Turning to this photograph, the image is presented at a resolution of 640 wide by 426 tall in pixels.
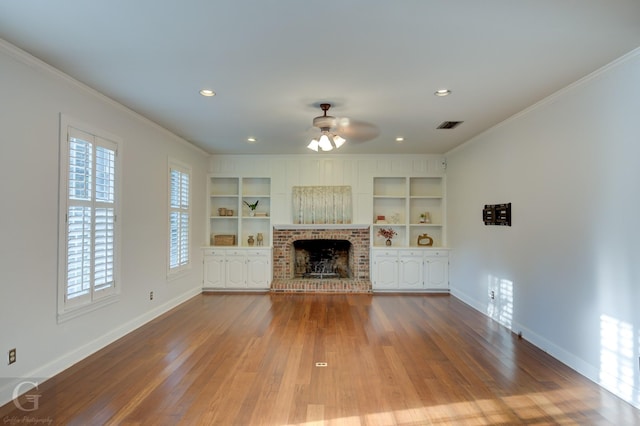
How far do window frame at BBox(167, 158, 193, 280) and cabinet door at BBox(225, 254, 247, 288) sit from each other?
0.77 metres

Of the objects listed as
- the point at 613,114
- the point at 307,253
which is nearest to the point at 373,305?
the point at 307,253

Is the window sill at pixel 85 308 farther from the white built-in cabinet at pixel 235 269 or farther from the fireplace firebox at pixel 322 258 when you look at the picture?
the fireplace firebox at pixel 322 258

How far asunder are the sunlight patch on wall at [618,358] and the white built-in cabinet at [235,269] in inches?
200

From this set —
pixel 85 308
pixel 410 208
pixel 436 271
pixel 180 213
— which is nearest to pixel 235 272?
pixel 180 213

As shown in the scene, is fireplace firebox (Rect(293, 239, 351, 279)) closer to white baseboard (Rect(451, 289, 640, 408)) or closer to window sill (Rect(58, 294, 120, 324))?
white baseboard (Rect(451, 289, 640, 408))

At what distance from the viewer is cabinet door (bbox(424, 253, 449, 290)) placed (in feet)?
21.8

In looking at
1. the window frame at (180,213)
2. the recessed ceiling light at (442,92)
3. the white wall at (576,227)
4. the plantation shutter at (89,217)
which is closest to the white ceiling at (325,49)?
the recessed ceiling light at (442,92)

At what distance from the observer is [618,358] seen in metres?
2.78

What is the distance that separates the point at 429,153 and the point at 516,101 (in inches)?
120

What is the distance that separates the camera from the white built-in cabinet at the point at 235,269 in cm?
665

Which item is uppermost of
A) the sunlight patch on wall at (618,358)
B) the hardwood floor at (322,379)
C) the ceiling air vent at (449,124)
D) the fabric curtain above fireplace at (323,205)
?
the ceiling air vent at (449,124)
